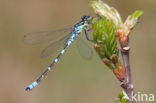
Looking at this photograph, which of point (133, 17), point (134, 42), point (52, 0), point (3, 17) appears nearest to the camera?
point (133, 17)

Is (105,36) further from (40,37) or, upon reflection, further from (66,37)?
(40,37)

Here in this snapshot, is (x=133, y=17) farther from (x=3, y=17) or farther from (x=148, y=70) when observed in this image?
(x=3, y=17)

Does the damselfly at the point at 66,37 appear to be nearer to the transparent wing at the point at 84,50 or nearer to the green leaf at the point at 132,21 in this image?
the transparent wing at the point at 84,50

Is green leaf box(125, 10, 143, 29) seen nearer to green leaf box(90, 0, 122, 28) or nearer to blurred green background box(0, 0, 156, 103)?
green leaf box(90, 0, 122, 28)

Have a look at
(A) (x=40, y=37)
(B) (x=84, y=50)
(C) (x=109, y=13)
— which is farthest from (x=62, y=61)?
(C) (x=109, y=13)

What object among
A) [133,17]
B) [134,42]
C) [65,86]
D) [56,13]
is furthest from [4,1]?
[133,17]

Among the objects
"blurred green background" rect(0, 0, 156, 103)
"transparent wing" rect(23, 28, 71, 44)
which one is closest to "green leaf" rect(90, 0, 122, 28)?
"transparent wing" rect(23, 28, 71, 44)

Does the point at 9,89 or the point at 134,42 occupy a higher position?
the point at 134,42

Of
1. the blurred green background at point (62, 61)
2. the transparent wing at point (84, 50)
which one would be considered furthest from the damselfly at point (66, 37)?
the blurred green background at point (62, 61)

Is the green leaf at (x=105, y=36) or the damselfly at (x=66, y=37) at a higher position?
the damselfly at (x=66, y=37)
